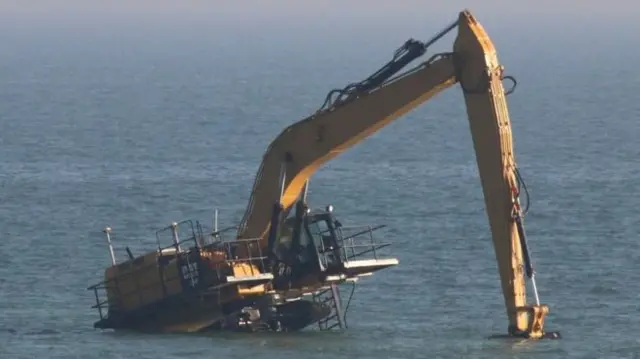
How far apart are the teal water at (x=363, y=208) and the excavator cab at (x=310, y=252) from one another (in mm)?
1318

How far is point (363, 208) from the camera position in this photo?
77.9m

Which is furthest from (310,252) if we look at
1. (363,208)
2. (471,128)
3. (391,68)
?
(363,208)

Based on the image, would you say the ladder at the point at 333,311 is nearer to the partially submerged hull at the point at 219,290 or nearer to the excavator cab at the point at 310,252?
the partially submerged hull at the point at 219,290

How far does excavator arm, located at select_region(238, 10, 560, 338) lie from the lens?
151 feet

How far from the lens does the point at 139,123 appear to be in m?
119

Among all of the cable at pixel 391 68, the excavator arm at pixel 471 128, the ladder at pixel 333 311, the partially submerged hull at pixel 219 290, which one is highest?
the cable at pixel 391 68

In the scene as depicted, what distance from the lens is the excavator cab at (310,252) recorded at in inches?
1962

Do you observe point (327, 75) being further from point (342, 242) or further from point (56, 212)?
point (342, 242)

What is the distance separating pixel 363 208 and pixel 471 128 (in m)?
31.5

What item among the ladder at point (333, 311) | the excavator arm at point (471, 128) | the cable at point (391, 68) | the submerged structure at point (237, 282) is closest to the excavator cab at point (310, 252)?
the submerged structure at point (237, 282)

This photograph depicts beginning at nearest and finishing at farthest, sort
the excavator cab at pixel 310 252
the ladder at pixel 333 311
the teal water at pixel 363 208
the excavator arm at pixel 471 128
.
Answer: the excavator arm at pixel 471 128 → the teal water at pixel 363 208 → the excavator cab at pixel 310 252 → the ladder at pixel 333 311

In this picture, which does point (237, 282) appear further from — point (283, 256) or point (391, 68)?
point (391, 68)

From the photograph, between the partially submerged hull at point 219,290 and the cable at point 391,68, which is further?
the partially submerged hull at point 219,290

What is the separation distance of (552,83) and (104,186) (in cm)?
8737
